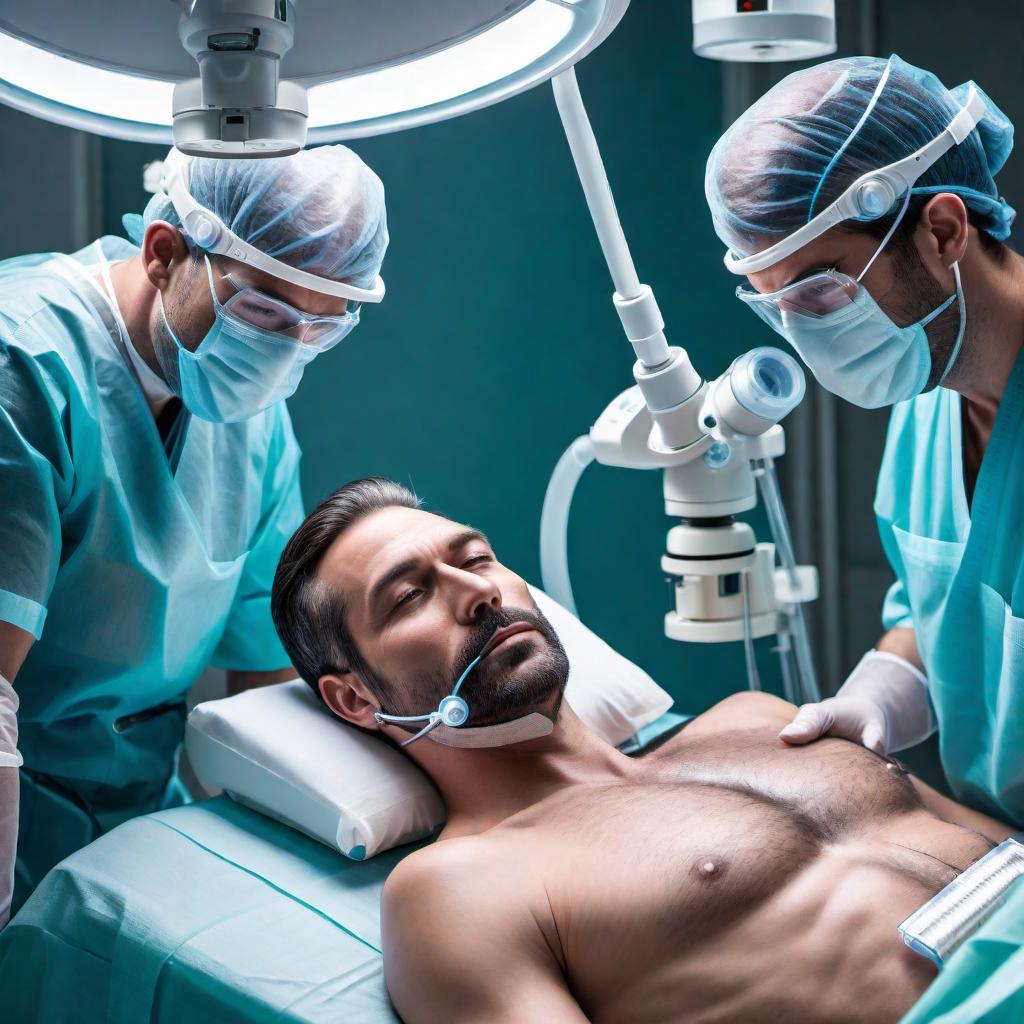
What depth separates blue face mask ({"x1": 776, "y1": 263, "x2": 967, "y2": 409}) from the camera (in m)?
1.41

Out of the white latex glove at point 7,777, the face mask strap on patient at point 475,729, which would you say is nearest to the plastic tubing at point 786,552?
the face mask strap on patient at point 475,729

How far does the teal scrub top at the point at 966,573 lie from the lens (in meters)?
1.51

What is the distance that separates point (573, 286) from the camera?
2607 millimetres

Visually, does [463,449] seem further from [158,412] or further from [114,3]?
[114,3]

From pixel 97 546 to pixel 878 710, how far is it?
1142mm

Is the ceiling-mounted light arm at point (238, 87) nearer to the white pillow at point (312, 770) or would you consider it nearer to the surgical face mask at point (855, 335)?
the surgical face mask at point (855, 335)

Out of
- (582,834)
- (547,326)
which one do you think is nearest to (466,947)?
(582,834)

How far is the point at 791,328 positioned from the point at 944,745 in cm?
67

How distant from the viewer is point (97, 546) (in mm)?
1545

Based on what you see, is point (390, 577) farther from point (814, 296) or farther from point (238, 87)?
point (238, 87)

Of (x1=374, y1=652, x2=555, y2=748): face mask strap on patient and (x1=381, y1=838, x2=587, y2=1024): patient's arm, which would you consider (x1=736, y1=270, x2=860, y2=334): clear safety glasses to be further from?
(x1=381, y1=838, x2=587, y2=1024): patient's arm

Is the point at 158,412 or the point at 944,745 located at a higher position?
the point at 158,412

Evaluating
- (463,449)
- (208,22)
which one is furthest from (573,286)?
(208,22)

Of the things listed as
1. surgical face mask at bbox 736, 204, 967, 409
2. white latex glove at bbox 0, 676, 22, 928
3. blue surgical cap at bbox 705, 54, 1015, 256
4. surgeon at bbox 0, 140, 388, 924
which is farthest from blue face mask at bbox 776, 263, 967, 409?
white latex glove at bbox 0, 676, 22, 928
